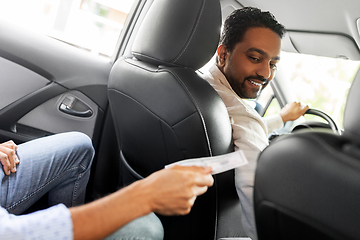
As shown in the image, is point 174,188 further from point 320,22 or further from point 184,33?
point 320,22

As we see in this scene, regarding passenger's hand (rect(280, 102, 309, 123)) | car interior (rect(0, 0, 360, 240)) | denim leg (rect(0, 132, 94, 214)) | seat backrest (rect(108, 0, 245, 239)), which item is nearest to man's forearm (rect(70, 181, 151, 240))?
car interior (rect(0, 0, 360, 240))

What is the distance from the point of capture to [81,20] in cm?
229

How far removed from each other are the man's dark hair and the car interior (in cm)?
12

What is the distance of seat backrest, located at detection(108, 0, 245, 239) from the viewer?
3.25ft

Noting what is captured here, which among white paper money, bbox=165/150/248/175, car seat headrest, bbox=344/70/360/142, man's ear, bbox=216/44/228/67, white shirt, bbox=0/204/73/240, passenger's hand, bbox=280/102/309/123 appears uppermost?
car seat headrest, bbox=344/70/360/142

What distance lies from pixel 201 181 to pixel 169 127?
39 centimetres

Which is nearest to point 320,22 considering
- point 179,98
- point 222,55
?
point 222,55

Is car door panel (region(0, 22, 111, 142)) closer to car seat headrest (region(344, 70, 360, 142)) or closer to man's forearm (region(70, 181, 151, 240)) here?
man's forearm (region(70, 181, 151, 240))

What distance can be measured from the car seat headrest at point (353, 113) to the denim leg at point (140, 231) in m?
0.67

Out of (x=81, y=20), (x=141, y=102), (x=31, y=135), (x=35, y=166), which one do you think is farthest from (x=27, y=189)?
(x=81, y=20)

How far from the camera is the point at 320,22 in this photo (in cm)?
153

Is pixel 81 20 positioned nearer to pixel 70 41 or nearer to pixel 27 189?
pixel 70 41

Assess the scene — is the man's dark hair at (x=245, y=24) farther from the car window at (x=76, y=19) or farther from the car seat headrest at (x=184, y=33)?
the car window at (x=76, y=19)

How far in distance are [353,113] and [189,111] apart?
1.67 feet
